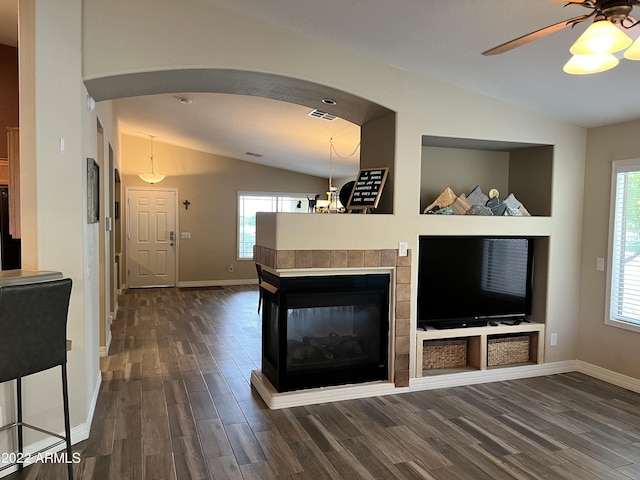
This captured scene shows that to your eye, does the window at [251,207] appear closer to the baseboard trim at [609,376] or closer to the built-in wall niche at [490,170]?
the built-in wall niche at [490,170]

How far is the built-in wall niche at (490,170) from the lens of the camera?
4.46m

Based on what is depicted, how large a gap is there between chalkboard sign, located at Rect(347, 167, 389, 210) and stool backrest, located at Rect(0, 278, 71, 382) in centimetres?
236

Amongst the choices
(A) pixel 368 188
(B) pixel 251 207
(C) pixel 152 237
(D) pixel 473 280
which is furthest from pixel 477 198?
(C) pixel 152 237

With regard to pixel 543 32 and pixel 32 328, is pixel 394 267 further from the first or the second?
pixel 32 328

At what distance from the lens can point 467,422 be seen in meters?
3.37

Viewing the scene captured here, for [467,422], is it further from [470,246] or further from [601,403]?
[470,246]

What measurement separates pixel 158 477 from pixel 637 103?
433 cm

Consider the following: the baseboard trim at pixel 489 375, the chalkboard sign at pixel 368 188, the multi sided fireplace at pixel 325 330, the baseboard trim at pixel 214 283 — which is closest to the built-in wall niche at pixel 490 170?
the chalkboard sign at pixel 368 188

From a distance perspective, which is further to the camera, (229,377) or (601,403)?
(229,377)

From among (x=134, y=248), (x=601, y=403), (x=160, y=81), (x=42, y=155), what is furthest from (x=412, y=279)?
(x=134, y=248)

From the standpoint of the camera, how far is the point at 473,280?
4246 mm

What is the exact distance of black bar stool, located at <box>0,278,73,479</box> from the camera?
219cm

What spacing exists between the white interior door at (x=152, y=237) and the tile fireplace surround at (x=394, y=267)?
20.4 feet

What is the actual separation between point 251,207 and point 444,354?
6.94m
